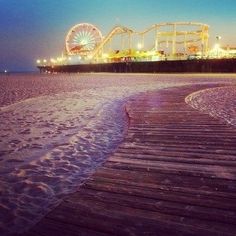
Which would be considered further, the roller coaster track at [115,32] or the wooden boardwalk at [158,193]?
the roller coaster track at [115,32]

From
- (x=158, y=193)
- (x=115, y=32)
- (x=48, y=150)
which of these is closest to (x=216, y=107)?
(x=48, y=150)

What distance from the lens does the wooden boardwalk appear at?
2582 mm

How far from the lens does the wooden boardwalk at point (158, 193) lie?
258cm

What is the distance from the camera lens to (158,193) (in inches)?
128

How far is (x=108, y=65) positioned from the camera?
7081cm

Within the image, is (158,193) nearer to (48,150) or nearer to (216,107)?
(48,150)

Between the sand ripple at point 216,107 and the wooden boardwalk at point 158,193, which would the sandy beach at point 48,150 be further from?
the wooden boardwalk at point 158,193

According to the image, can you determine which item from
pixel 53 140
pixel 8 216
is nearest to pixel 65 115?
pixel 53 140

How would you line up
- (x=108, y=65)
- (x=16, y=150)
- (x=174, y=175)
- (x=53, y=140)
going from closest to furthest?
(x=174, y=175) < (x=16, y=150) < (x=53, y=140) < (x=108, y=65)

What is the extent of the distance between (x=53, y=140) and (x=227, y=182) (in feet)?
14.7

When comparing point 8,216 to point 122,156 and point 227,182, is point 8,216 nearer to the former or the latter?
point 122,156

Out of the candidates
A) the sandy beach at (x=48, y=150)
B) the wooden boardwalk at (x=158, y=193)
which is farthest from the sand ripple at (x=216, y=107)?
the wooden boardwalk at (x=158, y=193)

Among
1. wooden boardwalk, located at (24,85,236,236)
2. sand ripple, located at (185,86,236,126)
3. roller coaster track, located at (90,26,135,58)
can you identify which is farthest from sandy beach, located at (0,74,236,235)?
roller coaster track, located at (90,26,135,58)

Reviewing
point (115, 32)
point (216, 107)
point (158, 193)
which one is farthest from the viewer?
point (115, 32)
